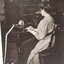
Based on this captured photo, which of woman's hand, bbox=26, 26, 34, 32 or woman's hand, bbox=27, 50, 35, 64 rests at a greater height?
woman's hand, bbox=26, 26, 34, 32

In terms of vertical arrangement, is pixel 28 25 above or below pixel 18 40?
above

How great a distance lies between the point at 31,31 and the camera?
1.35m

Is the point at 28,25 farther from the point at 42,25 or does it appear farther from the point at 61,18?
the point at 61,18

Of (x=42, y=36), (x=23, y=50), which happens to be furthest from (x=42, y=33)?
(x=23, y=50)

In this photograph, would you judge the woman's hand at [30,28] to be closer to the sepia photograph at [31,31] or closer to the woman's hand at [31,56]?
the sepia photograph at [31,31]

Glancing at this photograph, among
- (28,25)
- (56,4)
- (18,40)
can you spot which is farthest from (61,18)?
(18,40)

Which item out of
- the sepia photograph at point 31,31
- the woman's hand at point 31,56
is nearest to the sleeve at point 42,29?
the sepia photograph at point 31,31

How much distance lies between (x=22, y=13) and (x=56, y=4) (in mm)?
270

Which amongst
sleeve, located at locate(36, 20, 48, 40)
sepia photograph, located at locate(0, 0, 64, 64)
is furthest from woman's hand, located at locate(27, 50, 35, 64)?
sleeve, located at locate(36, 20, 48, 40)

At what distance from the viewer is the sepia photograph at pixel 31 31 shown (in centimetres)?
133

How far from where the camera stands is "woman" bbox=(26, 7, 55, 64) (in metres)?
1.34

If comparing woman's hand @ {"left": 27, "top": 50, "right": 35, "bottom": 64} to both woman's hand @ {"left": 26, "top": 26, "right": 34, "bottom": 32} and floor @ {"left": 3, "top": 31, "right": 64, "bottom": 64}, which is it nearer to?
floor @ {"left": 3, "top": 31, "right": 64, "bottom": 64}

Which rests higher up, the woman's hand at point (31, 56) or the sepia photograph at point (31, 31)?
the sepia photograph at point (31, 31)

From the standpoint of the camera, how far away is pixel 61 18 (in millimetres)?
1354
